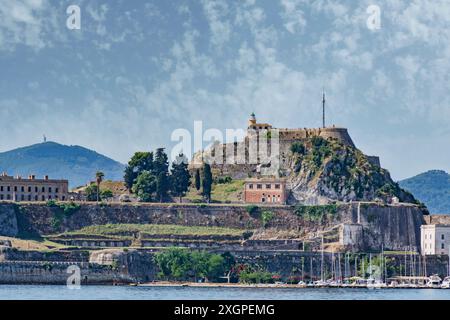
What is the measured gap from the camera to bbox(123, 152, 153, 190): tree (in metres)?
140

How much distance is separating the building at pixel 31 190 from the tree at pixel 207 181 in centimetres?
1180

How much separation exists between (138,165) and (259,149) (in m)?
12.3

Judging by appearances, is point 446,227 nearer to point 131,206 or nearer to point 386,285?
point 386,285

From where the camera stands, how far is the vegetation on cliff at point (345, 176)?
136750 millimetres

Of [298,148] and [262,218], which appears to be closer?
[262,218]

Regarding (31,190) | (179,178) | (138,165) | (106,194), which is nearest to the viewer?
(179,178)

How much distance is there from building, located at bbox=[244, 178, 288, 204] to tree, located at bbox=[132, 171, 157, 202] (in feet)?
25.6

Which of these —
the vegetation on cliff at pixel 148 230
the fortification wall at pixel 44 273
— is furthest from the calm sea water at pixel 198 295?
the vegetation on cliff at pixel 148 230

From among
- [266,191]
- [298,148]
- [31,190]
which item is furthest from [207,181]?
[31,190]

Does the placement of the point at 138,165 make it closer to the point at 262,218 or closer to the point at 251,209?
the point at 251,209

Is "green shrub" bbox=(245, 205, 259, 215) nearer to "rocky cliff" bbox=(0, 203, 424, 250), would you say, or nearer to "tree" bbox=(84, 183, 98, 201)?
"rocky cliff" bbox=(0, 203, 424, 250)

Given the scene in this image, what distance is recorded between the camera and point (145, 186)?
13800 centimetres

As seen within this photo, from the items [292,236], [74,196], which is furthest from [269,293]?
[74,196]

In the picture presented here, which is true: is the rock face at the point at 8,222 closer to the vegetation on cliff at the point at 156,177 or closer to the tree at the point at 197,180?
the vegetation on cliff at the point at 156,177
